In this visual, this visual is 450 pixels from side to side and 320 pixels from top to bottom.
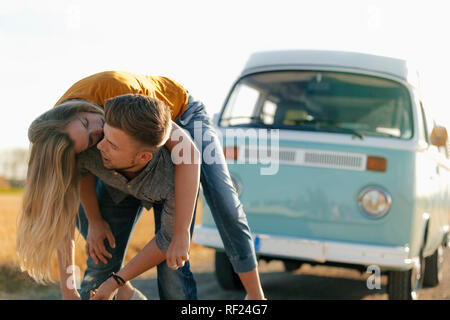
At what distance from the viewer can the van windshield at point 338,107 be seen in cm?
516

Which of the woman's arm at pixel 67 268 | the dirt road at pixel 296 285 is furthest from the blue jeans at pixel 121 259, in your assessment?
the dirt road at pixel 296 285

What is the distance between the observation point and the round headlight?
15.6 feet

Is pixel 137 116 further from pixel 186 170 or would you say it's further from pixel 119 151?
pixel 186 170

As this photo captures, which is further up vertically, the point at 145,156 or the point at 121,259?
the point at 145,156

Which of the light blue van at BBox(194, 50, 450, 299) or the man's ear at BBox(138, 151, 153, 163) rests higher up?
the man's ear at BBox(138, 151, 153, 163)

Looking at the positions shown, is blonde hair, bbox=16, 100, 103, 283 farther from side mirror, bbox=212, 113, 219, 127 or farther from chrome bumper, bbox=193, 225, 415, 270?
side mirror, bbox=212, 113, 219, 127

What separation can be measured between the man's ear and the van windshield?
2.50 meters

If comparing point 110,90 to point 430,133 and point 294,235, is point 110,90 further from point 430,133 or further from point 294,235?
point 430,133

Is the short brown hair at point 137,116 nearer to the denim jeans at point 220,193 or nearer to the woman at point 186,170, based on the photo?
the woman at point 186,170

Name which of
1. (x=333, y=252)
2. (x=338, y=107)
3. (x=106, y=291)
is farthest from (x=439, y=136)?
(x=106, y=291)

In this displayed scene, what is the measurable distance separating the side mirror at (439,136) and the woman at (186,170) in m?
2.72

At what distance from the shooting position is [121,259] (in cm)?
359

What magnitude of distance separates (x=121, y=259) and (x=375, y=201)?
7.25ft

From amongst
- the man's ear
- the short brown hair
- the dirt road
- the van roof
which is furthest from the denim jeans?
the van roof
